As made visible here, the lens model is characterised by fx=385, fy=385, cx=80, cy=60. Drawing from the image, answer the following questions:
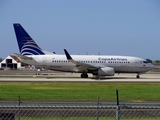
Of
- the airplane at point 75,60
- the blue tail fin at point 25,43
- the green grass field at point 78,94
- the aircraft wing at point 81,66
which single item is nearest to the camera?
the green grass field at point 78,94

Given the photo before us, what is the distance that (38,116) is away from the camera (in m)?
15.5

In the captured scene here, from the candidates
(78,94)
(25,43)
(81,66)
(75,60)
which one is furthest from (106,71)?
(78,94)

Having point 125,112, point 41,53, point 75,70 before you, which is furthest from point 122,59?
point 125,112

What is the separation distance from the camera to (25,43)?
58406mm

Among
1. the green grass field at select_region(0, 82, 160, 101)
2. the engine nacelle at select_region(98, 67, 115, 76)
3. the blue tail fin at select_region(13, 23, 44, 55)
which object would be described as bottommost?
the green grass field at select_region(0, 82, 160, 101)

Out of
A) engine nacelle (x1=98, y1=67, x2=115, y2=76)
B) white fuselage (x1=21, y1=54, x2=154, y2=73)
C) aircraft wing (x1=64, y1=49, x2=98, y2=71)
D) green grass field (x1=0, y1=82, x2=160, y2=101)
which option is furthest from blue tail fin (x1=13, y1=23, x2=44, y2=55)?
green grass field (x1=0, y1=82, x2=160, y2=101)

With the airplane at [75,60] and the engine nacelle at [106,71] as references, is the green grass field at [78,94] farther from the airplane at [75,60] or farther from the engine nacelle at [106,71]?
the airplane at [75,60]

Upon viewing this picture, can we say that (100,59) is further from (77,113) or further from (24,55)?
(77,113)

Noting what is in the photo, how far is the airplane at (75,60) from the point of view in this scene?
56.1 meters

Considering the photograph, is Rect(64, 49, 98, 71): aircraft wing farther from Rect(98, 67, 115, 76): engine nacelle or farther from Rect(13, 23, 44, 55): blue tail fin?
Rect(13, 23, 44, 55): blue tail fin

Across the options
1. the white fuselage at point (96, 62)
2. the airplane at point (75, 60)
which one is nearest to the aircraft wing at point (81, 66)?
the airplane at point (75, 60)

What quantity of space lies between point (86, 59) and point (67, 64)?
314 cm

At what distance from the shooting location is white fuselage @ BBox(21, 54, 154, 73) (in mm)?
56531

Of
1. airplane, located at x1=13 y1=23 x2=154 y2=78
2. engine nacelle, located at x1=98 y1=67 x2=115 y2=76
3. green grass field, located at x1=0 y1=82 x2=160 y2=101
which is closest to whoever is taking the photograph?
green grass field, located at x1=0 y1=82 x2=160 y2=101
